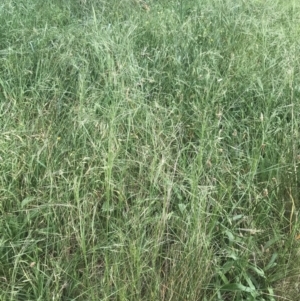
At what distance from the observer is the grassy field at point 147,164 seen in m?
1.85

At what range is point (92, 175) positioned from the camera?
6.88ft

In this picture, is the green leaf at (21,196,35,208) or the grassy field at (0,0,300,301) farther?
the green leaf at (21,196,35,208)

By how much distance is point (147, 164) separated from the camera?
2.14 metres

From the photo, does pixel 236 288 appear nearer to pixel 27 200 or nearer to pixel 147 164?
pixel 147 164

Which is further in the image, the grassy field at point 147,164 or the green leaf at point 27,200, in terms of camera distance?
the green leaf at point 27,200

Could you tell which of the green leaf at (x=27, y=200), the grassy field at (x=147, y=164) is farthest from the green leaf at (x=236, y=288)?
the green leaf at (x=27, y=200)

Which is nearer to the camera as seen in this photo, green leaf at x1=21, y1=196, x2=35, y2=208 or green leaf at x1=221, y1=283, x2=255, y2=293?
green leaf at x1=221, y1=283, x2=255, y2=293

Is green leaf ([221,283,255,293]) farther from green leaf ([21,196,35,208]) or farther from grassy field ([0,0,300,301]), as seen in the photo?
green leaf ([21,196,35,208])

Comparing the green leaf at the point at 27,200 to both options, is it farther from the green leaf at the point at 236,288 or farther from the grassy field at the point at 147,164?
the green leaf at the point at 236,288

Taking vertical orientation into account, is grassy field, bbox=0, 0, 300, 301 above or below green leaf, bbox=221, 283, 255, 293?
above

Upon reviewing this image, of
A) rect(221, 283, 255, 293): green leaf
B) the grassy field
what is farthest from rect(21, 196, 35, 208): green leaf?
rect(221, 283, 255, 293): green leaf

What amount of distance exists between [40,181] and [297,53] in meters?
1.98

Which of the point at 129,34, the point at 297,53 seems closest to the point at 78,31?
the point at 129,34

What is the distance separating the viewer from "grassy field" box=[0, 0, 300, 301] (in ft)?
6.06
